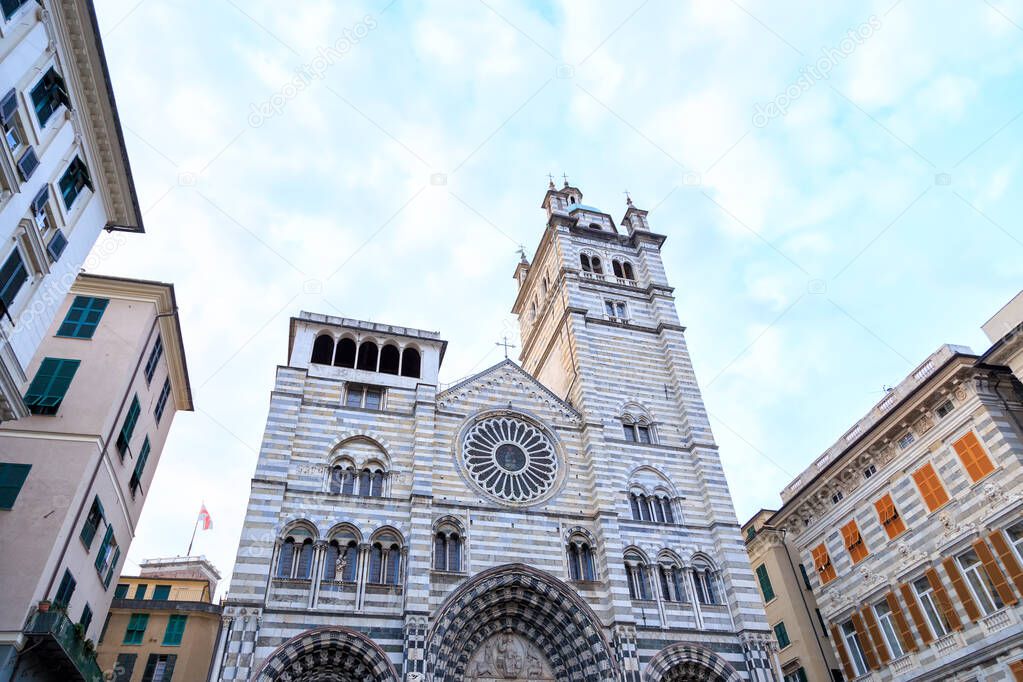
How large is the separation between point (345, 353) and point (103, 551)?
9.98 m

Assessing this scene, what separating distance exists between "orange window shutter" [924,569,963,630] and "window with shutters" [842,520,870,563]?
3040 mm

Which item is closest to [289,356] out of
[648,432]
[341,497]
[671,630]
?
[341,497]

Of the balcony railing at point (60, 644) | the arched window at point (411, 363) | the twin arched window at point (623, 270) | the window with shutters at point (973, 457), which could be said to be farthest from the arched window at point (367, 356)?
the window with shutters at point (973, 457)

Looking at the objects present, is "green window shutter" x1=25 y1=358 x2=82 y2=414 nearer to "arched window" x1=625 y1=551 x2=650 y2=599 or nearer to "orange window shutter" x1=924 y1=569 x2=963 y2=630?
"arched window" x1=625 y1=551 x2=650 y2=599

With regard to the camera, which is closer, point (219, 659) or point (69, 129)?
point (69, 129)

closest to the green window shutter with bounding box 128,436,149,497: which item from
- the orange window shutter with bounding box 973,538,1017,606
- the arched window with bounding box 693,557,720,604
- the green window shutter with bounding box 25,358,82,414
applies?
the green window shutter with bounding box 25,358,82,414

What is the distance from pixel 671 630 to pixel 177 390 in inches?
676

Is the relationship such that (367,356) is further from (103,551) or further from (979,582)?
(979,582)

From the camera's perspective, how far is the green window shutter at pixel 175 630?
934 inches

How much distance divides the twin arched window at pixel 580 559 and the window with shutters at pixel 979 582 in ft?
34.3

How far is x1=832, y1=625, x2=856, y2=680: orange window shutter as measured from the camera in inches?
946

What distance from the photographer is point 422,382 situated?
24625 mm

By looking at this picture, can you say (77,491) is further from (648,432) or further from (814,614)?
(814,614)

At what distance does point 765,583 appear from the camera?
93.6ft
